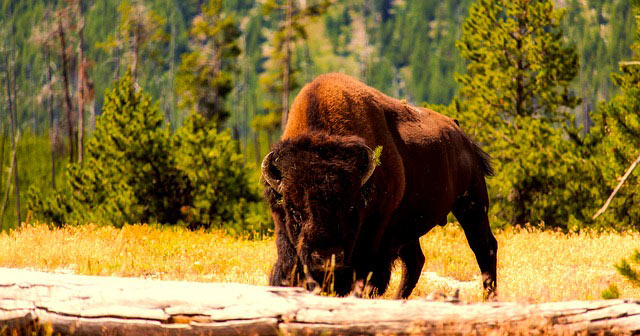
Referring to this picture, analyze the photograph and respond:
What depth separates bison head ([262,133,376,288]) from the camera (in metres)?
5.82

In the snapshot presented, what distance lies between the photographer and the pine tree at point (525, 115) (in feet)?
60.8

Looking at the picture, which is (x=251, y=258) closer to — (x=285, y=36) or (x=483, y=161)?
(x=483, y=161)

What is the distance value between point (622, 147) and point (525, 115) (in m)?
6.17

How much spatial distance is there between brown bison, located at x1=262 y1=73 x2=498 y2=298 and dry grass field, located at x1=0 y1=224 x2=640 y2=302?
1.05 m

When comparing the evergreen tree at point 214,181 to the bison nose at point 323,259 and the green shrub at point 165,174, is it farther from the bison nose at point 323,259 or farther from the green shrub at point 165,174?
the bison nose at point 323,259

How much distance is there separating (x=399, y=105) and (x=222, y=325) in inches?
183

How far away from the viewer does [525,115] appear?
21.1 m

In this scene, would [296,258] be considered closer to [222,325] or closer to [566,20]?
[222,325]

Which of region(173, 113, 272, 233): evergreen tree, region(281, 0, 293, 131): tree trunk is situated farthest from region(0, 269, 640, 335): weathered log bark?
region(281, 0, 293, 131): tree trunk

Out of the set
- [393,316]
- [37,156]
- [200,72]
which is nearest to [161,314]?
[393,316]

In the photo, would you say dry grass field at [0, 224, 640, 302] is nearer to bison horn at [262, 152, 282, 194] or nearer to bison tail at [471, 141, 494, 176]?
bison tail at [471, 141, 494, 176]

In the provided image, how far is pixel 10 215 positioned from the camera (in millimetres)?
41688

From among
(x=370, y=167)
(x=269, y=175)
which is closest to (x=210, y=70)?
(x=269, y=175)

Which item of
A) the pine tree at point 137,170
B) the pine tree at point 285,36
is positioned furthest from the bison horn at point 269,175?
the pine tree at point 285,36
